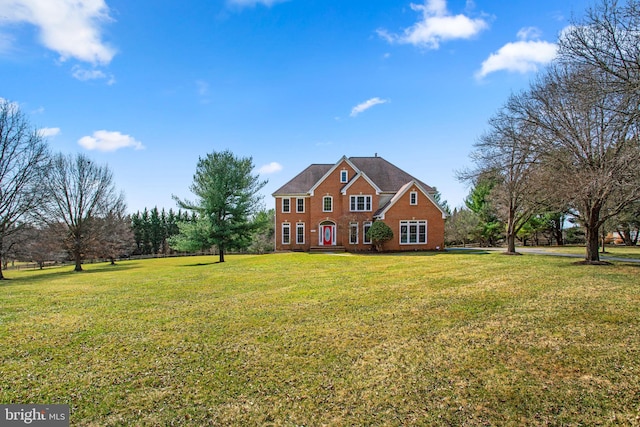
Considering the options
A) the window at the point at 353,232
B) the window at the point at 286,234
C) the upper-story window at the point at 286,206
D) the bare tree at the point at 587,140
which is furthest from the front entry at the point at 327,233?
the bare tree at the point at 587,140

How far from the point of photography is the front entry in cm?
3347

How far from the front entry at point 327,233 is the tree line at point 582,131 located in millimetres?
14247

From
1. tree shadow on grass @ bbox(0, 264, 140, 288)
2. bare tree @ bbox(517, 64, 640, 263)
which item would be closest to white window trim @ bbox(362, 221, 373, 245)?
bare tree @ bbox(517, 64, 640, 263)

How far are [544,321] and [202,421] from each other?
692 cm

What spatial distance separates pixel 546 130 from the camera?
643 inches

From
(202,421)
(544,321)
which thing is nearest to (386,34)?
(544,321)

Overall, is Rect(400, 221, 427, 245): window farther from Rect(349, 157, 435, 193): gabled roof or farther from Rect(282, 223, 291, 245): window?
Rect(282, 223, 291, 245): window

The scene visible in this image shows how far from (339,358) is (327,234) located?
27.8 m

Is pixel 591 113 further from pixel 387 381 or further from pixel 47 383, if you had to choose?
pixel 47 383

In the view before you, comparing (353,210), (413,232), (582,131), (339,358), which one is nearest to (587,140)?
(582,131)

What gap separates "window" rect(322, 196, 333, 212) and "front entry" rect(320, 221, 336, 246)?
125 centimetres

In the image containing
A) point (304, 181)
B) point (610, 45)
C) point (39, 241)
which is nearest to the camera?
point (610, 45)

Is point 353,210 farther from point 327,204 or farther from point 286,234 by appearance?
point 286,234

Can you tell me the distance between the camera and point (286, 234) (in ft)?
114
